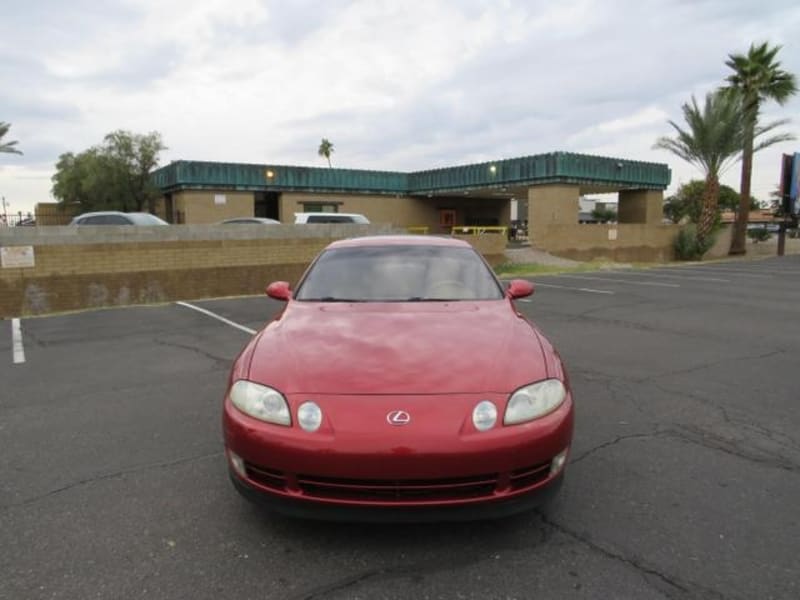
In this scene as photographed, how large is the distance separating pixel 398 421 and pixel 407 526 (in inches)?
27.5

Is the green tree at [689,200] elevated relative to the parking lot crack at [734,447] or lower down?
elevated

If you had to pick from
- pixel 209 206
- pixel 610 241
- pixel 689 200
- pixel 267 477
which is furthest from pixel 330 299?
pixel 689 200

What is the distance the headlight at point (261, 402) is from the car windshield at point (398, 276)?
4.13 feet

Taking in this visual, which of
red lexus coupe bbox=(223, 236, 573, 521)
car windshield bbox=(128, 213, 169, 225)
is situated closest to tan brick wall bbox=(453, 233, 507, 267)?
car windshield bbox=(128, 213, 169, 225)

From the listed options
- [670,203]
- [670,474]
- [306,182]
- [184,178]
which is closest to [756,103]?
[306,182]

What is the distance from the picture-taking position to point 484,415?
2639 millimetres

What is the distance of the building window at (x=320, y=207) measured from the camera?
32906 mm

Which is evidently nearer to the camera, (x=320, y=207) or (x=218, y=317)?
(x=218, y=317)

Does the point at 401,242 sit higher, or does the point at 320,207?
the point at 320,207

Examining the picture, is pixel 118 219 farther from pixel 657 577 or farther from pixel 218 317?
pixel 657 577

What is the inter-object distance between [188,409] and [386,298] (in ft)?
6.84

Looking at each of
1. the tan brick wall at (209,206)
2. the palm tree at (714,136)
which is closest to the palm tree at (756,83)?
the palm tree at (714,136)

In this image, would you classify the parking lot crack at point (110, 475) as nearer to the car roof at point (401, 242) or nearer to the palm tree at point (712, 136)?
the car roof at point (401, 242)

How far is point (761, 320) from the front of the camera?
31.5 feet
